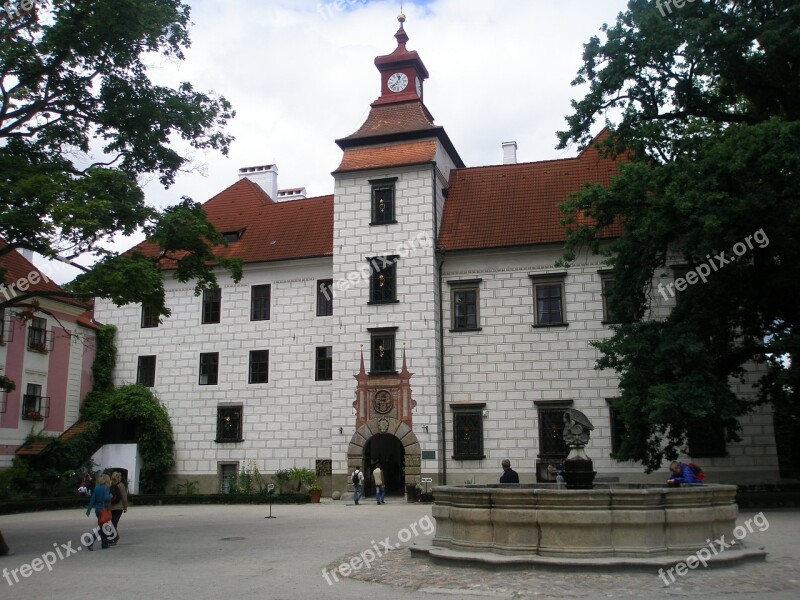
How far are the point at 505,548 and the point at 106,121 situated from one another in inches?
502

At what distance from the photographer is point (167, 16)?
Result: 16938mm

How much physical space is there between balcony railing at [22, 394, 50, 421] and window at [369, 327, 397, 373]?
43.8 feet

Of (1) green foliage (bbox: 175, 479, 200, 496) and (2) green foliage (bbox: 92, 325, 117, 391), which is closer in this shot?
(1) green foliage (bbox: 175, 479, 200, 496)

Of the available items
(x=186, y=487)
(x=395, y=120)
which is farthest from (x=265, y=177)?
(x=186, y=487)

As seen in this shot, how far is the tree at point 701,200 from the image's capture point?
1916 centimetres

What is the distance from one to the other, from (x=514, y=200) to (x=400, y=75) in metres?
7.30

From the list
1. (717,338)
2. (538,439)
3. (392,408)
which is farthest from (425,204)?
(717,338)

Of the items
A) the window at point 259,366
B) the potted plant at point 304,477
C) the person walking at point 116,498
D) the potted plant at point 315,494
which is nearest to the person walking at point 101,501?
the person walking at point 116,498

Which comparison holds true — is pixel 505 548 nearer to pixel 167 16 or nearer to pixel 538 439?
pixel 167 16

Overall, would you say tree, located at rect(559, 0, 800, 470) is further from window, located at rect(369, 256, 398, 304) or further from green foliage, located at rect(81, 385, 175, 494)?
green foliage, located at rect(81, 385, 175, 494)

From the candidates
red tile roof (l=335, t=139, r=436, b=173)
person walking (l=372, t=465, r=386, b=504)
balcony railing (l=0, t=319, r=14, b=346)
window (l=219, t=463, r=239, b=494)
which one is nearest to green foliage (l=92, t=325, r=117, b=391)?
balcony railing (l=0, t=319, r=14, b=346)

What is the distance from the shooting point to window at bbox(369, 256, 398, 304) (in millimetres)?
28969

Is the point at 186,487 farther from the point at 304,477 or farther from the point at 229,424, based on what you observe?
the point at 304,477

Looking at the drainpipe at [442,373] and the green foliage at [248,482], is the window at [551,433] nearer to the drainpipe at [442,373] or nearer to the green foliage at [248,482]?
the drainpipe at [442,373]
